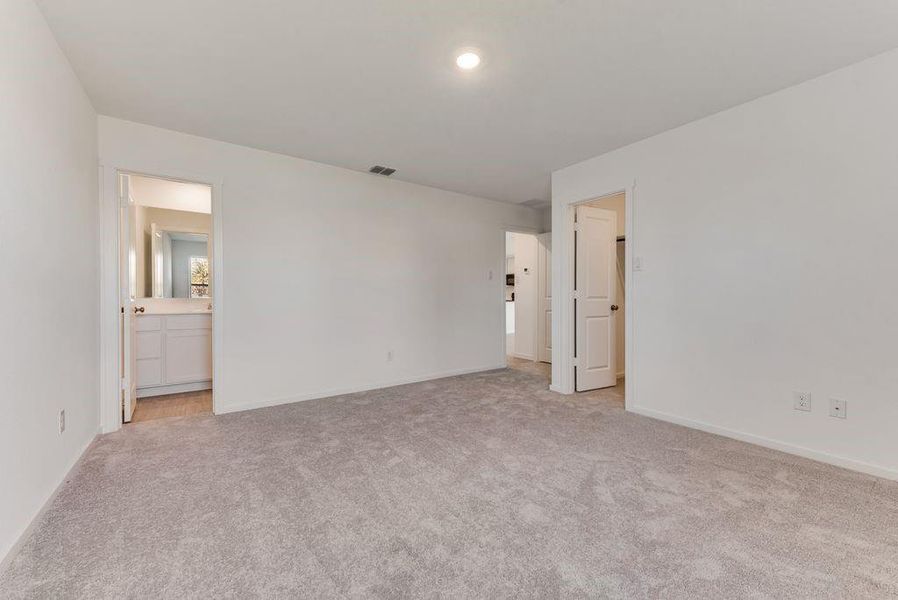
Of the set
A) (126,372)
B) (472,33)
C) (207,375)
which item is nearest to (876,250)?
(472,33)

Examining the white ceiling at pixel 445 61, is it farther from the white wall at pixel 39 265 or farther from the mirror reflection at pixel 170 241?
the mirror reflection at pixel 170 241

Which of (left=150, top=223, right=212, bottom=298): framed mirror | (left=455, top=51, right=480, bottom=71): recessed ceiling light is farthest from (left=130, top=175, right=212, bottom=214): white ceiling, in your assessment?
(left=455, top=51, right=480, bottom=71): recessed ceiling light

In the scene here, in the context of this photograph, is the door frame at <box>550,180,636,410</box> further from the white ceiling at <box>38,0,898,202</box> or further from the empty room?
the white ceiling at <box>38,0,898,202</box>

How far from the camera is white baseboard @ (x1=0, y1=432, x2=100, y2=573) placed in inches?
56.7

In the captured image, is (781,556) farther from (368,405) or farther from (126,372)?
(126,372)

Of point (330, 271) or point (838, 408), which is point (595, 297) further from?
point (330, 271)

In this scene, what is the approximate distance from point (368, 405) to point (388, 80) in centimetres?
265

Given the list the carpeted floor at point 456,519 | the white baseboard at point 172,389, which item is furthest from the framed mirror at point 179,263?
the carpeted floor at point 456,519

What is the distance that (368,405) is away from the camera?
3.56 meters

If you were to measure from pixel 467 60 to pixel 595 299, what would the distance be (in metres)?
2.78

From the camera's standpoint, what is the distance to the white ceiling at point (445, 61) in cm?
181

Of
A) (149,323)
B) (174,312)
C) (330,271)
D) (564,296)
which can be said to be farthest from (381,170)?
(149,323)

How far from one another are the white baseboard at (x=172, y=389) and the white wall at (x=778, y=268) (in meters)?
4.46

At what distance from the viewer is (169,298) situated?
14.8ft
